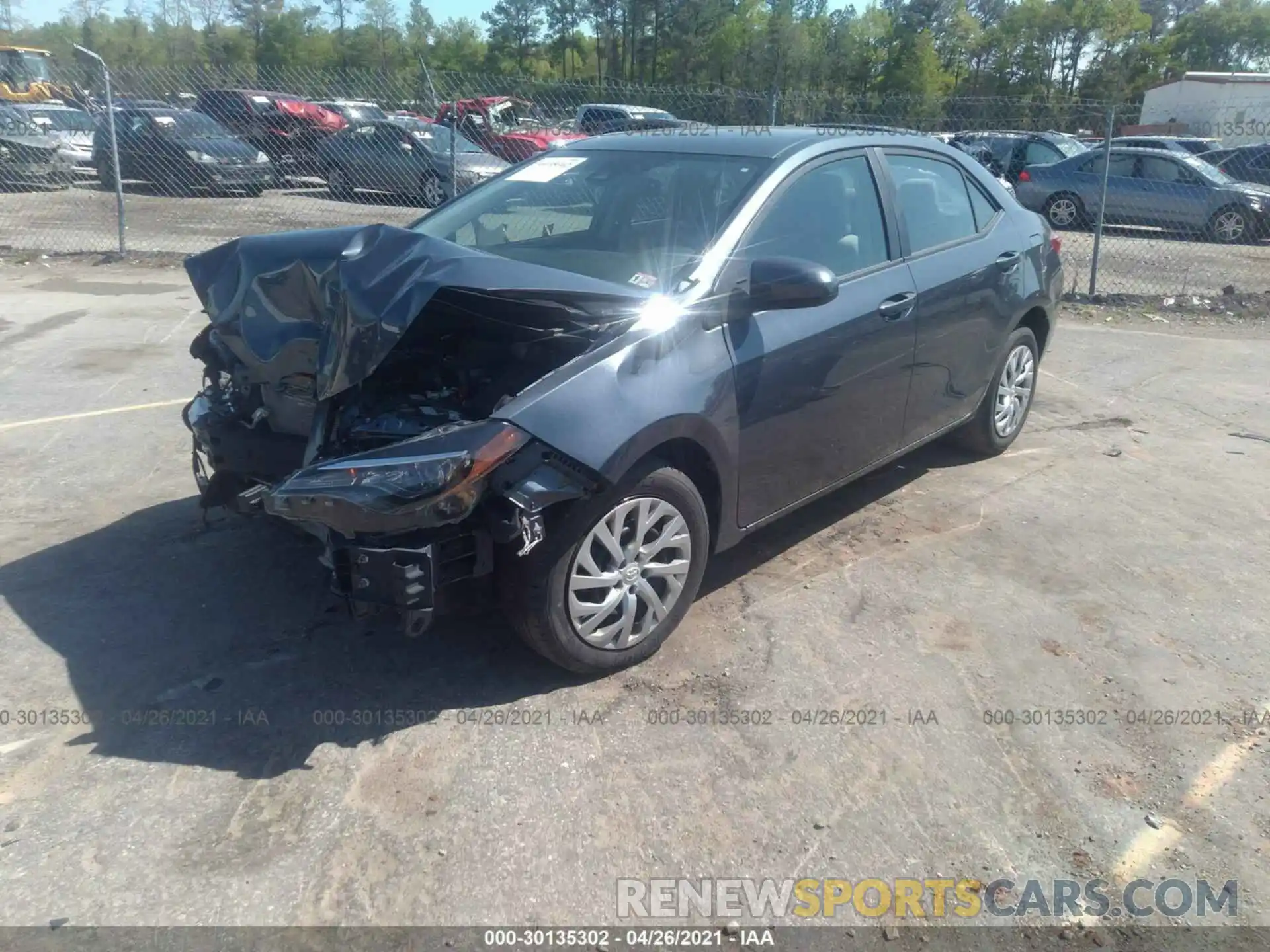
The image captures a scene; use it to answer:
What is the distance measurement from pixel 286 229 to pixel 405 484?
1304 cm

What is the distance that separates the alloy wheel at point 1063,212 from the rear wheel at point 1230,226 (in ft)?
6.89

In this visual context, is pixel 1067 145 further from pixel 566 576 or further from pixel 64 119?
pixel 566 576

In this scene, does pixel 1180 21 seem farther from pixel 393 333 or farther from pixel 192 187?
pixel 393 333

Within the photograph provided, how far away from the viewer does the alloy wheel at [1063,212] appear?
714 inches

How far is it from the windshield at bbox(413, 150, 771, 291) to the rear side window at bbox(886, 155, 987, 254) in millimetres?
969

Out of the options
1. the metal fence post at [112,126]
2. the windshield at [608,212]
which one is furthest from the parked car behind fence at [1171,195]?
the windshield at [608,212]

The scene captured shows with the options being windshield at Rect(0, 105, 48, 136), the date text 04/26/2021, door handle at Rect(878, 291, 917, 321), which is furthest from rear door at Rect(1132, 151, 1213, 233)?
windshield at Rect(0, 105, 48, 136)

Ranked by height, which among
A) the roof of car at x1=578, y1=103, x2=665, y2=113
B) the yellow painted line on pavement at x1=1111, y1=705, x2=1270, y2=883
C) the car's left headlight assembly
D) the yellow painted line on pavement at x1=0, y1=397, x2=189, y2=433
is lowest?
the yellow painted line on pavement at x1=1111, y1=705, x2=1270, y2=883

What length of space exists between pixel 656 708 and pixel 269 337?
6.33ft

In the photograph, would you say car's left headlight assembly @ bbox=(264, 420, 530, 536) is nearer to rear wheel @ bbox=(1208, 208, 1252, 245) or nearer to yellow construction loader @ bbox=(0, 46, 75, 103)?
rear wheel @ bbox=(1208, 208, 1252, 245)

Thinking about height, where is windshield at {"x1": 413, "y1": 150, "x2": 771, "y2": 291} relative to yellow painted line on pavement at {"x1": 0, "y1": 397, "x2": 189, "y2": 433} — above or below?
above

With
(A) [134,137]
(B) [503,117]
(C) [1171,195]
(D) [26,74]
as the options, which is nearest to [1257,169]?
(C) [1171,195]

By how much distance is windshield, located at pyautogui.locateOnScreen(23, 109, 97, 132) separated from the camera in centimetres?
1905

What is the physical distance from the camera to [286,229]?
49.0 feet
